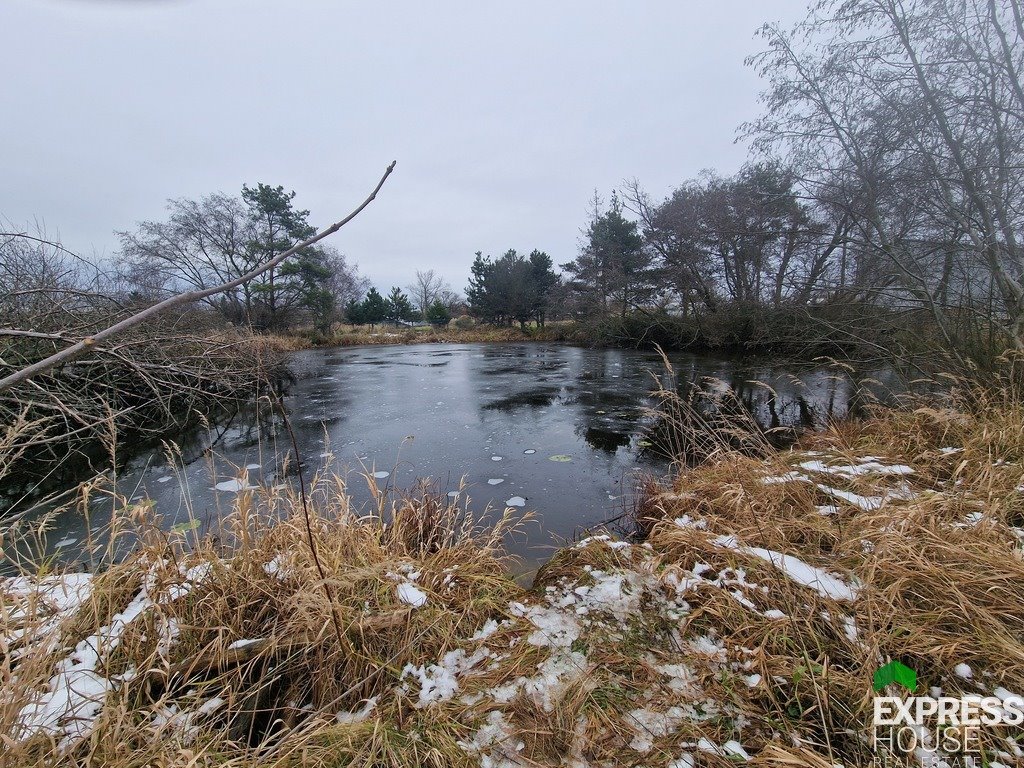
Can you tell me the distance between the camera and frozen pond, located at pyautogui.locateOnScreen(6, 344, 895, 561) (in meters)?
3.76

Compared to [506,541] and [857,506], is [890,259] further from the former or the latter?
[506,541]

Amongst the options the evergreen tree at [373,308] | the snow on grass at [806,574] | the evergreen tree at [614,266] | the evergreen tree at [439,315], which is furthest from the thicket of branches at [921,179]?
the evergreen tree at [373,308]

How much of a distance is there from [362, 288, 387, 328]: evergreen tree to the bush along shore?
1401 inches

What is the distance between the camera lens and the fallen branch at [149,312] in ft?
1.85

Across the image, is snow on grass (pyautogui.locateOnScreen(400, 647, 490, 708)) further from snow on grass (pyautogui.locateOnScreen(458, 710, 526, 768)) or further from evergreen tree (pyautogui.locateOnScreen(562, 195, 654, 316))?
evergreen tree (pyautogui.locateOnScreen(562, 195, 654, 316))

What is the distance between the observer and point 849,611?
182cm

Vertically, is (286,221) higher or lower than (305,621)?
higher

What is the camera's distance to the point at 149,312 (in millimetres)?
658

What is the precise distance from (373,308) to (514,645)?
37230 millimetres

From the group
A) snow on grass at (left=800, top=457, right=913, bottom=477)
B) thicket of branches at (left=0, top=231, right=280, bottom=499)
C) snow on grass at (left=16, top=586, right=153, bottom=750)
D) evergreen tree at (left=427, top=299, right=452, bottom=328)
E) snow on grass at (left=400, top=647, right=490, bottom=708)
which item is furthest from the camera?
evergreen tree at (left=427, top=299, right=452, bottom=328)

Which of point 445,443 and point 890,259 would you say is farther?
point 445,443

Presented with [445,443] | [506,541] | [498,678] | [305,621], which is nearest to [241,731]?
[305,621]

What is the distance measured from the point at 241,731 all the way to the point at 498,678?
101 centimetres

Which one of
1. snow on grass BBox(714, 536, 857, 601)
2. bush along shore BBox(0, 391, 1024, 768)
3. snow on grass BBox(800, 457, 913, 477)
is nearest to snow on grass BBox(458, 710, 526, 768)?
bush along shore BBox(0, 391, 1024, 768)
